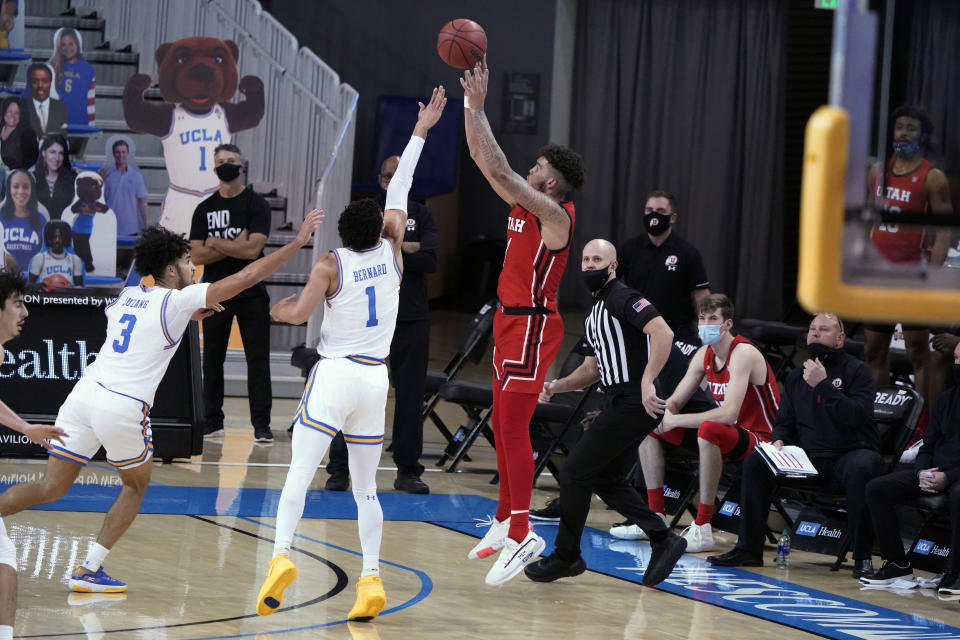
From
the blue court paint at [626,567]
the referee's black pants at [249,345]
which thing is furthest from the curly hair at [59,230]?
the blue court paint at [626,567]

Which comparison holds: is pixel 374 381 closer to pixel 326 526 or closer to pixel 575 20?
pixel 326 526

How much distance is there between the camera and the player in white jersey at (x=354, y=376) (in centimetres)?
489

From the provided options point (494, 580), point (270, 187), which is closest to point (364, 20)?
point (270, 187)

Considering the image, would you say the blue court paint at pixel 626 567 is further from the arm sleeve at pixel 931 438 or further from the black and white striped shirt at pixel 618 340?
the black and white striped shirt at pixel 618 340

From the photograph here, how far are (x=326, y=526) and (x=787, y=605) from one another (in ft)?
8.00

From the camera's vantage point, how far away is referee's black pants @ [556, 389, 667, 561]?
565 centimetres

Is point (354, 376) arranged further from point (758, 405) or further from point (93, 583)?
point (758, 405)

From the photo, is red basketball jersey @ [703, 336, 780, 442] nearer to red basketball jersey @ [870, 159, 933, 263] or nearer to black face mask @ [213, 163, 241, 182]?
black face mask @ [213, 163, 241, 182]

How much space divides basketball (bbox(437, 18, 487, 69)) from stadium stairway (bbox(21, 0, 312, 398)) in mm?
5299

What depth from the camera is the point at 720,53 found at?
16.4 metres

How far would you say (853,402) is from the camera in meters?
6.57

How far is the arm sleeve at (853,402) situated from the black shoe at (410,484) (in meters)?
2.49

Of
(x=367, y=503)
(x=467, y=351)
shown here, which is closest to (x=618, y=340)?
(x=367, y=503)

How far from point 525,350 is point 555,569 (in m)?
1.02
